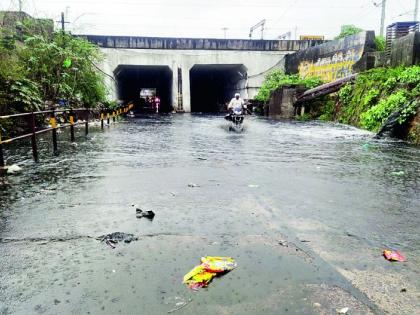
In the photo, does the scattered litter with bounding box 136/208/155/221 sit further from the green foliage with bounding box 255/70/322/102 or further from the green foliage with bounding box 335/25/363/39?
the green foliage with bounding box 335/25/363/39

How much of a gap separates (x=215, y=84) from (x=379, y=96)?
3116 cm

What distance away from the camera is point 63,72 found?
1723cm

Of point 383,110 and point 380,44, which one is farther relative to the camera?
point 380,44

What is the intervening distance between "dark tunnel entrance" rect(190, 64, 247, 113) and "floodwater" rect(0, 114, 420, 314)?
96.6ft


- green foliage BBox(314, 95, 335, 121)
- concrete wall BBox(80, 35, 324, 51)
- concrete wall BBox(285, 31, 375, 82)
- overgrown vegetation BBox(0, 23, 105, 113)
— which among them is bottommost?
green foliage BBox(314, 95, 335, 121)

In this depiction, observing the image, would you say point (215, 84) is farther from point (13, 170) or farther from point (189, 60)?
point (13, 170)

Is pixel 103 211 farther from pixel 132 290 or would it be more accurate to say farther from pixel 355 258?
pixel 355 258

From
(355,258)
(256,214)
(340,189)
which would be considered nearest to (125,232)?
(256,214)

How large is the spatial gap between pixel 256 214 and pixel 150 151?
5.82 meters

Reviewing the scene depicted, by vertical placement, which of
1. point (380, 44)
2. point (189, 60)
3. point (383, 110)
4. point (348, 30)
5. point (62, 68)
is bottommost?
point (383, 110)

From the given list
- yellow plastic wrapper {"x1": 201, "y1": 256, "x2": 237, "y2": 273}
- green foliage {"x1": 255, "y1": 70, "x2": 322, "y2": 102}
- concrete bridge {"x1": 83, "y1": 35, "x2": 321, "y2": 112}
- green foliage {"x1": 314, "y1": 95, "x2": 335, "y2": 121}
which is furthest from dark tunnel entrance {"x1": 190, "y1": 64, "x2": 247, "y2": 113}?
yellow plastic wrapper {"x1": 201, "y1": 256, "x2": 237, "y2": 273}

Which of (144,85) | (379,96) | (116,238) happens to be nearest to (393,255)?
(116,238)

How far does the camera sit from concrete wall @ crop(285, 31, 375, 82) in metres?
22.0

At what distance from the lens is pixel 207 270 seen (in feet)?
10.2
